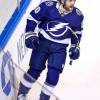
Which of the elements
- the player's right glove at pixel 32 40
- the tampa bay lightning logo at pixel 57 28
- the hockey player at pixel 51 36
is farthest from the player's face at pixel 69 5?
the player's right glove at pixel 32 40

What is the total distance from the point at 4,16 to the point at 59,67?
1.50 feet

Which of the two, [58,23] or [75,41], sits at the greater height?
[58,23]

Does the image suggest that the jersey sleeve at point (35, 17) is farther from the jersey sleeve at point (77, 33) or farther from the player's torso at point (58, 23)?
the jersey sleeve at point (77, 33)

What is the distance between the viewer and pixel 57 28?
2.64 metres

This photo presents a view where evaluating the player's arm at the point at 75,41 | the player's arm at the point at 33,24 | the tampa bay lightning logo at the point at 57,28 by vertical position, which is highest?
the player's arm at the point at 33,24

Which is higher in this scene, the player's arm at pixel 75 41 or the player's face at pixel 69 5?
the player's face at pixel 69 5

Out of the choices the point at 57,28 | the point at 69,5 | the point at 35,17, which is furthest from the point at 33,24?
the point at 69,5

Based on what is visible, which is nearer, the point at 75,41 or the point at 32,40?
the point at 32,40

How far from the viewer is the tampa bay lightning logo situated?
264 cm

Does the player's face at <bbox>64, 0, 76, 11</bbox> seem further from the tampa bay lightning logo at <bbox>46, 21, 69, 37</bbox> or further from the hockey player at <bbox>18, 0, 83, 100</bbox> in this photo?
the tampa bay lightning logo at <bbox>46, 21, 69, 37</bbox>

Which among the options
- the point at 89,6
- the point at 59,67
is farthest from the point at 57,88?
the point at 89,6

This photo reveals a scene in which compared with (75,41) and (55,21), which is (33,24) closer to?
(55,21)

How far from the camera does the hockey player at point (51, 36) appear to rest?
103 inches

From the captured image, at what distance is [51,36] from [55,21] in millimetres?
97
